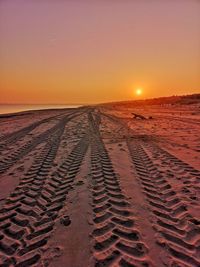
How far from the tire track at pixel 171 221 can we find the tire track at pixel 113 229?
37cm

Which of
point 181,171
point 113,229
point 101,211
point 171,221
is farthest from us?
point 181,171

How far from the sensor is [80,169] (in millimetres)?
6102

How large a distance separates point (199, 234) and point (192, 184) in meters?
1.87

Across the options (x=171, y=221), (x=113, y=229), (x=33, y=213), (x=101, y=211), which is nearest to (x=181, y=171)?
(x=171, y=221)

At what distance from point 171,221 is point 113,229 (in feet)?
3.05

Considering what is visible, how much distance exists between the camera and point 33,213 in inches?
151

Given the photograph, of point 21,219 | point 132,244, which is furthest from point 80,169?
point 132,244

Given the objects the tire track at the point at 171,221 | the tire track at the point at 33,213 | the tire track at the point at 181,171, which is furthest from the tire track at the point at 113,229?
the tire track at the point at 181,171

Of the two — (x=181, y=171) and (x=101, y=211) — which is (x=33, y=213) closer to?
(x=101, y=211)

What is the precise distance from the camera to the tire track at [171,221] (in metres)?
2.80

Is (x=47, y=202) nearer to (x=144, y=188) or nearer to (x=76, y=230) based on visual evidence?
(x=76, y=230)

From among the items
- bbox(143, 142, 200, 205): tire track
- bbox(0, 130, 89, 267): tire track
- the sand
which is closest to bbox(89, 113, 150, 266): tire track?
the sand

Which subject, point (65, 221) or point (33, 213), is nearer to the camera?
point (65, 221)

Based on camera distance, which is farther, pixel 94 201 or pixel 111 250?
pixel 94 201
